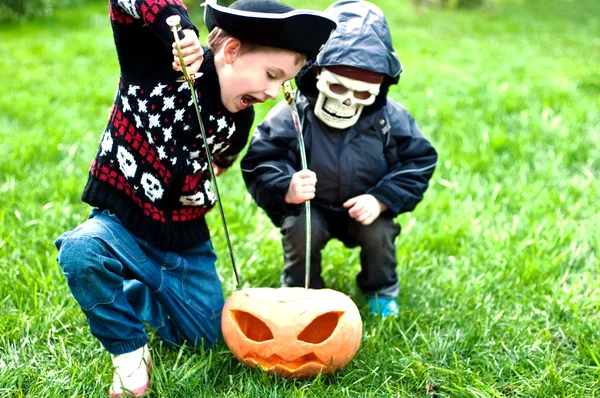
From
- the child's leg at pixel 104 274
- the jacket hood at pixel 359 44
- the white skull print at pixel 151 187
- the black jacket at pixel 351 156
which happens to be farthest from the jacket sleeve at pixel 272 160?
the child's leg at pixel 104 274

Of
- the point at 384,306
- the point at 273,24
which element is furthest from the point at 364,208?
the point at 273,24

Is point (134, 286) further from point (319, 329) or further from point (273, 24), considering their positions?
point (273, 24)

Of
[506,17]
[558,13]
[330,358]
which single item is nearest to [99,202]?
[330,358]

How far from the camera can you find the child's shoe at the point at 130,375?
237 centimetres

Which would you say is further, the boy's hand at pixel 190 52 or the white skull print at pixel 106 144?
the white skull print at pixel 106 144

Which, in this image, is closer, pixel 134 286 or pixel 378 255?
pixel 134 286

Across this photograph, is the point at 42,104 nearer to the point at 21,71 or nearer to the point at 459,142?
the point at 21,71

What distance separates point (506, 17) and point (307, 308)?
1071 cm

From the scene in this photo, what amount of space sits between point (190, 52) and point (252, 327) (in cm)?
105

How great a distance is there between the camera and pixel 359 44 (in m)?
2.62

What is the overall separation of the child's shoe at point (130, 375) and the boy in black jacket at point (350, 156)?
757 millimetres

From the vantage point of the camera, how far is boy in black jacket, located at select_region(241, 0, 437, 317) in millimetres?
2662

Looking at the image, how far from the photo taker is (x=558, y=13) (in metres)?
13.0

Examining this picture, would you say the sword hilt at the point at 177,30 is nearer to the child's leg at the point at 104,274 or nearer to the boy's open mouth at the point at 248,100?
the boy's open mouth at the point at 248,100
